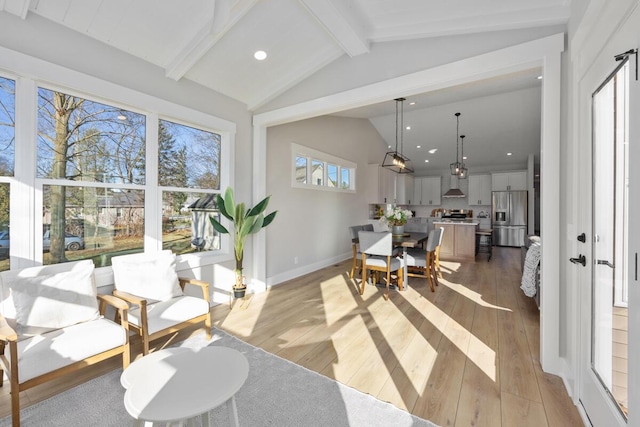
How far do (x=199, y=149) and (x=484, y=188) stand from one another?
912 cm

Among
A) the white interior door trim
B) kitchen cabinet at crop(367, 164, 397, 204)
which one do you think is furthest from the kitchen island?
the white interior door trim

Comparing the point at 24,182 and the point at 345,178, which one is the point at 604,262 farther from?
the point at 345,178

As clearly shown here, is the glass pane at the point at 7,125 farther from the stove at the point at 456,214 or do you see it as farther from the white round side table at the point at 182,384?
the stove at the point at 456,214

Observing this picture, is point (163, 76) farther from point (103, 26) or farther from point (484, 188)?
point (484, 188)

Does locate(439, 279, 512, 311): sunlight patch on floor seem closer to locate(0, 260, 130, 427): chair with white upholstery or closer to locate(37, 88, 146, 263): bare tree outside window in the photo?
locate(0, 260, 130, 427): chair with white upholstery

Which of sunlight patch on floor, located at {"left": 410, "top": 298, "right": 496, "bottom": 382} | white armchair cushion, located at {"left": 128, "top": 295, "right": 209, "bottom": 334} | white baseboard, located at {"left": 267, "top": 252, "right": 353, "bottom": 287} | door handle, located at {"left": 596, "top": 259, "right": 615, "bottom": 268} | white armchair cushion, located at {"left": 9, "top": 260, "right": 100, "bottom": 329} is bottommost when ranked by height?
sunlight patch on floor, located at {"left": 410, "top": 298, "right": 496, "bottom": 382}

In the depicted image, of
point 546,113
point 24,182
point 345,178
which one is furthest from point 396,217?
point 24,182

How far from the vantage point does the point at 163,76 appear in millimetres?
3023

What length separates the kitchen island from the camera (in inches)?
255

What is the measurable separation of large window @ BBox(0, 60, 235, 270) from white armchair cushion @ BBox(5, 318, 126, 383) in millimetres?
752

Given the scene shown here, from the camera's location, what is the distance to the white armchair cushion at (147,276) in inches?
100

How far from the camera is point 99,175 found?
2662 mm

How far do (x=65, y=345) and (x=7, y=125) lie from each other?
1.77 m

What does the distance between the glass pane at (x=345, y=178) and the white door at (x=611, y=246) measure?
4.91m
